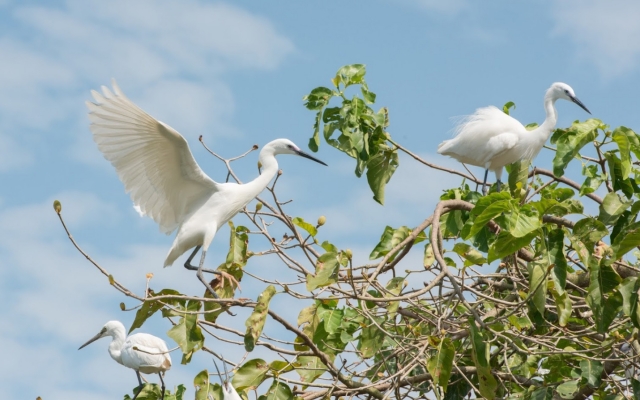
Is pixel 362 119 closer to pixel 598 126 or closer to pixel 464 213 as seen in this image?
pixel 464 213

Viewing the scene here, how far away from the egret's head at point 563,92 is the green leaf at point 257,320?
13.7 feet

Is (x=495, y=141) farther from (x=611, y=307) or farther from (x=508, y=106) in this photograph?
(x=611, y=307)

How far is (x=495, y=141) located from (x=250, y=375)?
333 cm

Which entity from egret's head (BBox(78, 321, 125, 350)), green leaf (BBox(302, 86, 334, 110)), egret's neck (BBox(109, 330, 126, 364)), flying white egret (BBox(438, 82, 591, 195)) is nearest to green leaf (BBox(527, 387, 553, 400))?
green leaf (BBox(302, 86, 334, 110))

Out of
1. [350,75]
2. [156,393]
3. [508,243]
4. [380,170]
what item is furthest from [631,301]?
[156,393]

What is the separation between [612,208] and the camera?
3355 mm

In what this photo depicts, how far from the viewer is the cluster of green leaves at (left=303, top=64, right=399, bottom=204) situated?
446 centimetres

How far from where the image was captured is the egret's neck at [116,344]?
814cm

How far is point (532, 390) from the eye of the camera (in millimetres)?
3744

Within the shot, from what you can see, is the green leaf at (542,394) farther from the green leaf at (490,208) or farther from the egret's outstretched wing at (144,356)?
the egret's outstretched wing at (144,356)

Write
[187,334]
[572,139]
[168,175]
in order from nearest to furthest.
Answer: [187,334]
[572,139]
[168,175]

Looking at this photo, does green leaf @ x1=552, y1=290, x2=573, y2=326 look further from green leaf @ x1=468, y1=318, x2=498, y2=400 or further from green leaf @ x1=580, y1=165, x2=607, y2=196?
green leaf @ x1=580, y1=165, x2=607, y2=196

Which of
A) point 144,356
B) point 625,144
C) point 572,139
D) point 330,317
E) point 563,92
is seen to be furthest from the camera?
point 144,356

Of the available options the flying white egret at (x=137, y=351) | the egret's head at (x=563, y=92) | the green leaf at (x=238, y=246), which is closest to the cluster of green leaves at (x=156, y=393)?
the flying white egret at (x=137, y=351)
